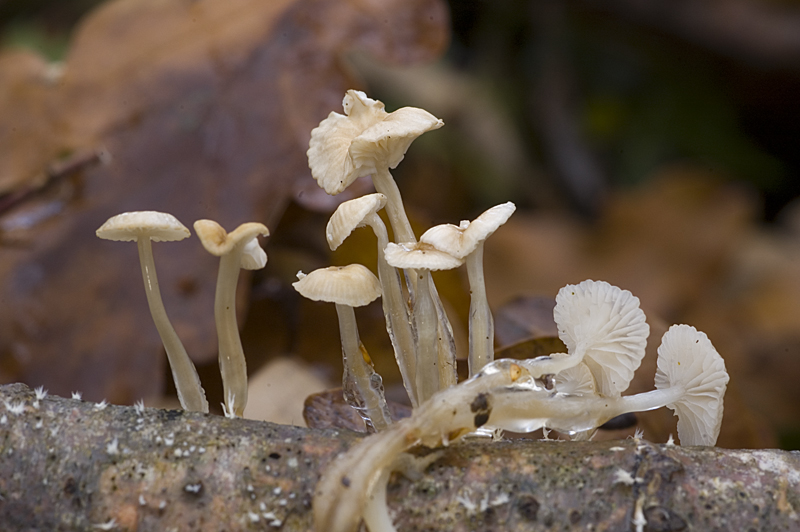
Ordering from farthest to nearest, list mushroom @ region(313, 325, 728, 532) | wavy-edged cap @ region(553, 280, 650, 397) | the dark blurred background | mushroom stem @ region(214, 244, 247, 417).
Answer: the dark blurred background → mushroom stem @ region(214, 244, 247, 417) → wavy-edged cap @ region(553, 280, 650, 397) → mushroom @ region(313, 325, 728, 532)

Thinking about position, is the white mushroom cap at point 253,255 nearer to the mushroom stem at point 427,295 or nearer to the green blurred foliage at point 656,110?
the mushroom stem at point 427,295

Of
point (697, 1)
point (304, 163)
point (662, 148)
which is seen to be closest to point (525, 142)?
point (662, 148)

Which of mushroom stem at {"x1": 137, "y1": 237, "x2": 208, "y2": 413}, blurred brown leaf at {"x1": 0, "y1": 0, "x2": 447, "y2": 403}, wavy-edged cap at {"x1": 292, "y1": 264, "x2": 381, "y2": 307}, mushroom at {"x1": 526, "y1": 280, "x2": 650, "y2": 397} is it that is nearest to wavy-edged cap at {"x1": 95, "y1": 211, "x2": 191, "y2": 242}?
mushroom stem at {"x1": 137, "y1": 237, "x2": 208, "y2": 413}

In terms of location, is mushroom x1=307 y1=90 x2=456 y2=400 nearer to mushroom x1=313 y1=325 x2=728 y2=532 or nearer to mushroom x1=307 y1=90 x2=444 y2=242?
mushroom x1=307 y1=90 x2=444 y2=242

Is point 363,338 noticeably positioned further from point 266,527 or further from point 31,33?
point 31,33

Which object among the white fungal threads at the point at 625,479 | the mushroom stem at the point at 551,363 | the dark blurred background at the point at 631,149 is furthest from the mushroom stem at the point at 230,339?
the dark blurred background at the point at 631,149

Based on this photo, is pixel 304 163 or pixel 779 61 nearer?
pixel 304 163
